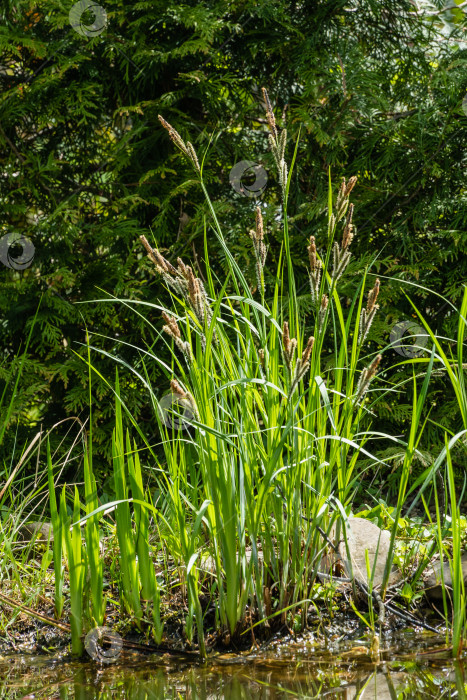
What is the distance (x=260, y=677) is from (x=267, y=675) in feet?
0.06

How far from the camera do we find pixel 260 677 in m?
1.52

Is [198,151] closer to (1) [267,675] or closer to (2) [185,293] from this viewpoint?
(2) [185,293]

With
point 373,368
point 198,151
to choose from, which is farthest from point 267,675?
point 198,151

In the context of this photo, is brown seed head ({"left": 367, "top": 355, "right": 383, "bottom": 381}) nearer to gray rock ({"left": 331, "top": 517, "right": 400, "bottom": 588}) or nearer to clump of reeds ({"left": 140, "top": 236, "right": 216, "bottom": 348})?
clump of reeds ({"left": 140, "top": 236, "right": 216, "bottom": 348})

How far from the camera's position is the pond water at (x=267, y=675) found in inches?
56.7

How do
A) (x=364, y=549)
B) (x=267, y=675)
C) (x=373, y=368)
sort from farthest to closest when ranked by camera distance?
1. (x=364, y=549)
2. (x=267, y=675)
3. (x=373, y=368)

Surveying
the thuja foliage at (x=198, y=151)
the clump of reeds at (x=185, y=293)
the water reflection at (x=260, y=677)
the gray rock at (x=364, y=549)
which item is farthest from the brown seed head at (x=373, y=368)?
the thuja foliage at (x=198, y=151)

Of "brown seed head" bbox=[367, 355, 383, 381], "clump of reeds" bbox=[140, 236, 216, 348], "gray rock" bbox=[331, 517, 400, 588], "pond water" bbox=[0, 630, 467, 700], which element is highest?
"clump of reeds" bbox=[140, 236, 216, 348]

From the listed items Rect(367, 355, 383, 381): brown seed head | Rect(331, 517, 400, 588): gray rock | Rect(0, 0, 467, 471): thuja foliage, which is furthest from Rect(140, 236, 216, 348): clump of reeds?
Rect(0, 0, 467, 471): thuja foliage

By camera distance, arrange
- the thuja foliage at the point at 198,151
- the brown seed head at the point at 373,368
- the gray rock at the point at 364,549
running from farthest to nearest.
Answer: the thuja foliage at the point at 198,151, the gray rock at the point at 364,549, the brown seed head at the point at 373,368

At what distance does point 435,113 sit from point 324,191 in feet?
2.10

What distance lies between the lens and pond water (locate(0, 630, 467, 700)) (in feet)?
4.73

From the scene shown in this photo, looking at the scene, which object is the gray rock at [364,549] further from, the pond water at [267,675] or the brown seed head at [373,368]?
the brown seed head at [373,368]

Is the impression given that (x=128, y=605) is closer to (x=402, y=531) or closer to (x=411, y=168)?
(x=402, y=531)
